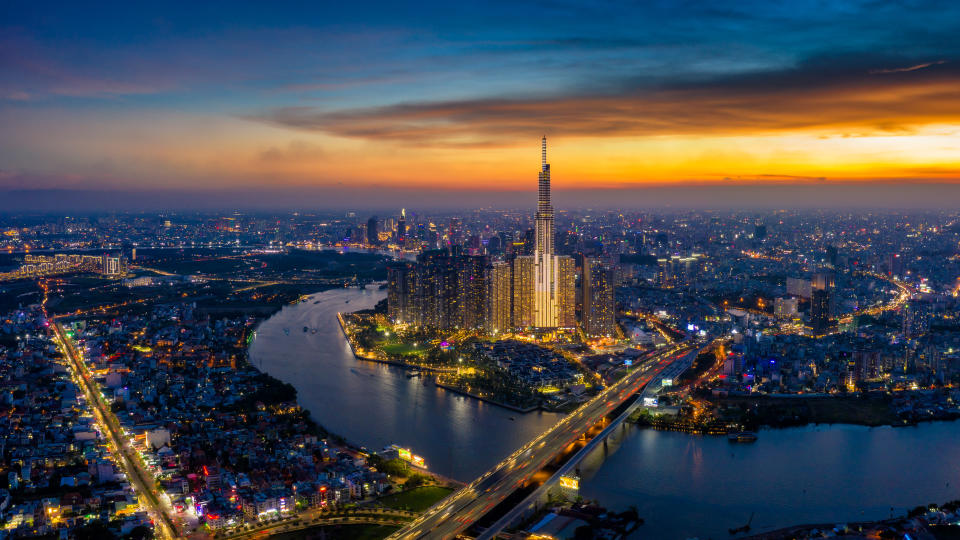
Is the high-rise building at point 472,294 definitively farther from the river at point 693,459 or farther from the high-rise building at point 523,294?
the river at point 693,459

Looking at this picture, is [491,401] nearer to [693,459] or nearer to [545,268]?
[693,459]

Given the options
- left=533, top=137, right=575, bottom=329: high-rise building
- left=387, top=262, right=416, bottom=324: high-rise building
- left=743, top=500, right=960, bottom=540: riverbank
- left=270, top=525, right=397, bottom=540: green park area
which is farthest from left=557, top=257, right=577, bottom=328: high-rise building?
left=270, top=525, right=397, bottom=540: green park area

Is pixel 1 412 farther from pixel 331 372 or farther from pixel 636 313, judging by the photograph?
pixel 636 313

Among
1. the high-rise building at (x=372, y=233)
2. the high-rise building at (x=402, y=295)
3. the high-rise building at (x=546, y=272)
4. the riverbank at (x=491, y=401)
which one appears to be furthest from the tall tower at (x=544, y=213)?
the high-rise building at (x=372, y=233)

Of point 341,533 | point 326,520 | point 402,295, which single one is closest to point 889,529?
point 341,533

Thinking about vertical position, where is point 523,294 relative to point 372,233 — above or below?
below

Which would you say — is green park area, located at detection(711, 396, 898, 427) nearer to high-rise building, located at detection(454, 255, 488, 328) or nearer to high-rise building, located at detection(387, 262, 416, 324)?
high-rise building, located at detection(454, 255, 488, 328)

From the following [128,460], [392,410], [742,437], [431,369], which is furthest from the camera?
[431,369]
